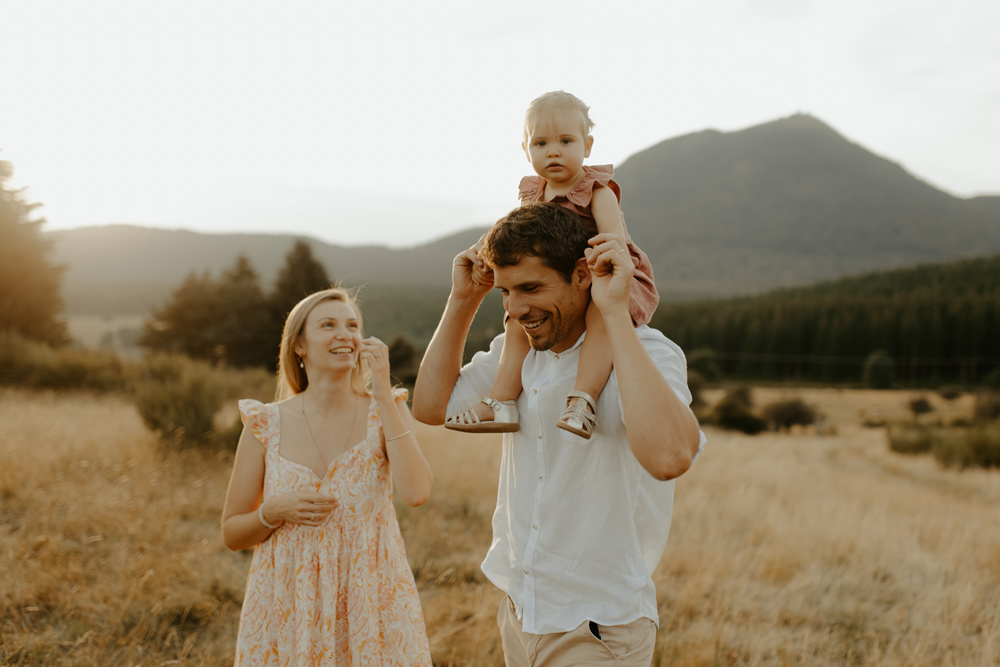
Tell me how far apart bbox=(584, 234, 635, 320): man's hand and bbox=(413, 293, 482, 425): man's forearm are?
0.68m

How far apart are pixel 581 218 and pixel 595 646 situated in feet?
5.11

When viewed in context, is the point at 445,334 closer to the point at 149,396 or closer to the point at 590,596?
the point at 590,596

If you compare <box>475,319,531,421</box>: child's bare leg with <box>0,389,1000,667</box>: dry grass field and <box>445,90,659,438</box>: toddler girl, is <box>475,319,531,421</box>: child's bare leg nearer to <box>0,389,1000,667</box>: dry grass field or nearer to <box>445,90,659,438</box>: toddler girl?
<box>445,90,659,438</box>: toddler girl

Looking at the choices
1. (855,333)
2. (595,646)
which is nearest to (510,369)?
(595,646)

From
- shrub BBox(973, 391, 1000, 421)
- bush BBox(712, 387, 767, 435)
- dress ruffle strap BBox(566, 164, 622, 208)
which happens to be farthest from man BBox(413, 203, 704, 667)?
shrub BBox(973, 391, 1000, 421)

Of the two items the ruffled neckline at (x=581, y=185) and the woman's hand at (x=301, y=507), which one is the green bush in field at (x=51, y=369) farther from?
the ruffled neckline at (x=581, y=185)

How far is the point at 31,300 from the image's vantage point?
77.4 feet

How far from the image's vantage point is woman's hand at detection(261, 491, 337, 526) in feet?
8.84

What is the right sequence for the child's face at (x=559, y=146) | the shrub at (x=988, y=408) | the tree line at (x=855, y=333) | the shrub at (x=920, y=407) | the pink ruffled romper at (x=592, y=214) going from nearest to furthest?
the pink ruffled romper at (x=592, y=214)
the child's face at (x=559, y=146)
the shrub at (x=988, y=408)
the shrub at (x=920, y=407)
the tree line at (x=855, y=333)

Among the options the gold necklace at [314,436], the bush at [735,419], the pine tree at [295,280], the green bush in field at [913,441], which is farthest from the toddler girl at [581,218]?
the bush at [735,419]

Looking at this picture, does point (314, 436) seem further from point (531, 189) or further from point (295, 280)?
point (295, 280)

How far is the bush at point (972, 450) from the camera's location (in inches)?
749

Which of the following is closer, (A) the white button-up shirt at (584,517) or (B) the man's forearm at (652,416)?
(B) the man's forearm at (652,416)

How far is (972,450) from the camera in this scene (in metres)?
19.5
